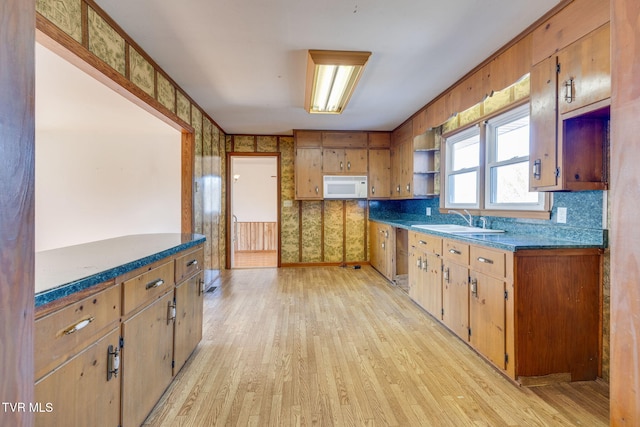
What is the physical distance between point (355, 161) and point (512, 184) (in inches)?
108

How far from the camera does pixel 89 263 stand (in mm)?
1302

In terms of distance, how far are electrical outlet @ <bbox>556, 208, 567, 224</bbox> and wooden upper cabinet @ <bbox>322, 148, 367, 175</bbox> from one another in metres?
3.22

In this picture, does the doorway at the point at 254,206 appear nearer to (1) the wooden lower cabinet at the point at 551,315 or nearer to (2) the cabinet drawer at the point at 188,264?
(2) the cabinet drawer at the point at 188,264

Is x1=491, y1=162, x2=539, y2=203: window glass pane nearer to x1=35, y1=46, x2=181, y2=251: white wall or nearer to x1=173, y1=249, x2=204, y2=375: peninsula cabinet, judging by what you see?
x1=173, y1=249, x2=204, y2=375: peninsula cabinet

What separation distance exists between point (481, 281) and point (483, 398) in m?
0.77

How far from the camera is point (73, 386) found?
103 centimetres

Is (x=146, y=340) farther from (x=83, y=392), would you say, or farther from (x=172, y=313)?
(x=83, y=392)

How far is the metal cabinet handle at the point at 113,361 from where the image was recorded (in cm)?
122

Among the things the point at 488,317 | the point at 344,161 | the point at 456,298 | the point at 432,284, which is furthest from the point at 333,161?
the point at 488,317

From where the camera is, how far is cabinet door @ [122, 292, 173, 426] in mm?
1354

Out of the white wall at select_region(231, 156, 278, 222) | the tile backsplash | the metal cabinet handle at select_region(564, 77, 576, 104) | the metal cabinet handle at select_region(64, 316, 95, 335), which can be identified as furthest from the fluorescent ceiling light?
the white wall at select_region(231, 156, 278, 222)

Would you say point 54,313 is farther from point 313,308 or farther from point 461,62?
point 461,62

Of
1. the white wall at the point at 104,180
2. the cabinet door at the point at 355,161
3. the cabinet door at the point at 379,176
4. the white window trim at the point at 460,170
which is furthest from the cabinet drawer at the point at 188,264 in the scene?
the cabinet door at the point at 379,176

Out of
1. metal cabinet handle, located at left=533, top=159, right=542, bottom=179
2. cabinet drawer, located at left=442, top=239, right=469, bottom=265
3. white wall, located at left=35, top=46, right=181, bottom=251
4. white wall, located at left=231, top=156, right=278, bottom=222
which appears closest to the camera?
metal cabinet handle, located at left=533, top=159, right=542, bottom=179
